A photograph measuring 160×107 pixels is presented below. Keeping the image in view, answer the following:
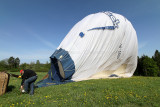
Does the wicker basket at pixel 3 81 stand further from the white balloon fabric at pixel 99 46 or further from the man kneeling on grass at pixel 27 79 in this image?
the white balloon fabric at pixel 99 46

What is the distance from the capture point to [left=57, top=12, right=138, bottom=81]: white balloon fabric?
27.2 feet

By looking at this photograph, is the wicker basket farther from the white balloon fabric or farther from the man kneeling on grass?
the white balloon fabric

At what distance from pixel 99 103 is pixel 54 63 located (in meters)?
6.53

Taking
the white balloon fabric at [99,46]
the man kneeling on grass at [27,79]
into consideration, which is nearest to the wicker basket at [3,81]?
the man kneeling on grass at [27,79]

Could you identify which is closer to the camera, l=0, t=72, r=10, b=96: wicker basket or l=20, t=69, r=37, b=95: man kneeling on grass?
l=0, t=72, r=10, b=96: wicker basket

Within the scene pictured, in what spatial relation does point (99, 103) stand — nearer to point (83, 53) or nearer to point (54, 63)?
Answer: point (83, 53)

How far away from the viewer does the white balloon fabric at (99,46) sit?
27.2ft

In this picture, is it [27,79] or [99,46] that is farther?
[99,46]

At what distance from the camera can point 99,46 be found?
8.71 m

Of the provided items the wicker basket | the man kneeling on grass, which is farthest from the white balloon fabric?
the wicker basket

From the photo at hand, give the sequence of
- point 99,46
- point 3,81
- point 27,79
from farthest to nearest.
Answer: point 99,46 < point 27,79 < point 3,81

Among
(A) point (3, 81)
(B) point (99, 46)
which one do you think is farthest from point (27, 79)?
(B) point (99, 46)

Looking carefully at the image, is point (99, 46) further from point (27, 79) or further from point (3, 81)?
point (3, 81)

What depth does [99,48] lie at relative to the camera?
28.6 feet
